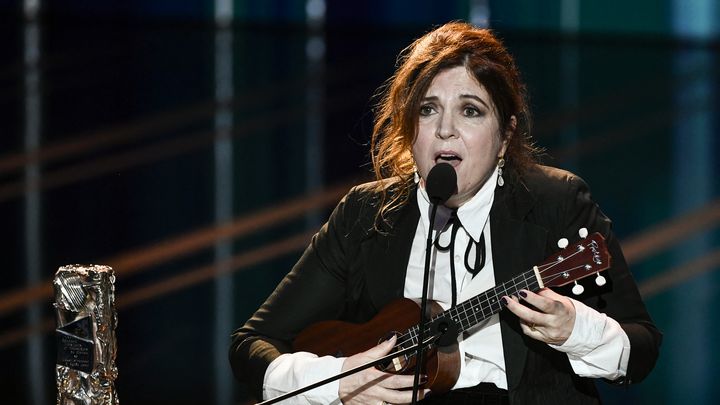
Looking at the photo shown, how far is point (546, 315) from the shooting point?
7.41 feet

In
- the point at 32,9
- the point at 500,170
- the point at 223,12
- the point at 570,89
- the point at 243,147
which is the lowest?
the point at 570,89

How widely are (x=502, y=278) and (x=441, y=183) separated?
0.31 meters

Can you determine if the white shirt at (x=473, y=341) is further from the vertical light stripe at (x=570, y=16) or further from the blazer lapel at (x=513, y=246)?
the vertical light stripe at (x=570, y=16)

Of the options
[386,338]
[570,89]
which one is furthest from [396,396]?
[570,89]

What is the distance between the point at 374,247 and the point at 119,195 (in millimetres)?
4452

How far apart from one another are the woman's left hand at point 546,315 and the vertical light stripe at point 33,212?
2.15 metres

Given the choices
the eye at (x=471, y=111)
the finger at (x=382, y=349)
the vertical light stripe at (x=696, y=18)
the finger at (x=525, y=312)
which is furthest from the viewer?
the vertical light stripe at (x=696, y=18)

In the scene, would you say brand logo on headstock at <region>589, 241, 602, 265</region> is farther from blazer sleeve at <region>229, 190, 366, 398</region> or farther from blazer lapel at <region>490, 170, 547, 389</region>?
blazer sleeve at <region>229, 190, 366, 398</region>

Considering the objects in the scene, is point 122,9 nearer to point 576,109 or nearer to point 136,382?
point 576,109

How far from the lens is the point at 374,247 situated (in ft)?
8.75

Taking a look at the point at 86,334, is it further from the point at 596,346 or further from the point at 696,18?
the point at 696,18

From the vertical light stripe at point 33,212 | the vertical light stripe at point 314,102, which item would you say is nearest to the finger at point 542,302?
the vertical light stripe at point 33,212

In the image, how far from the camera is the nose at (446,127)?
2506 millimetres

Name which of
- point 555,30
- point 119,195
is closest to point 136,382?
point 119,195
